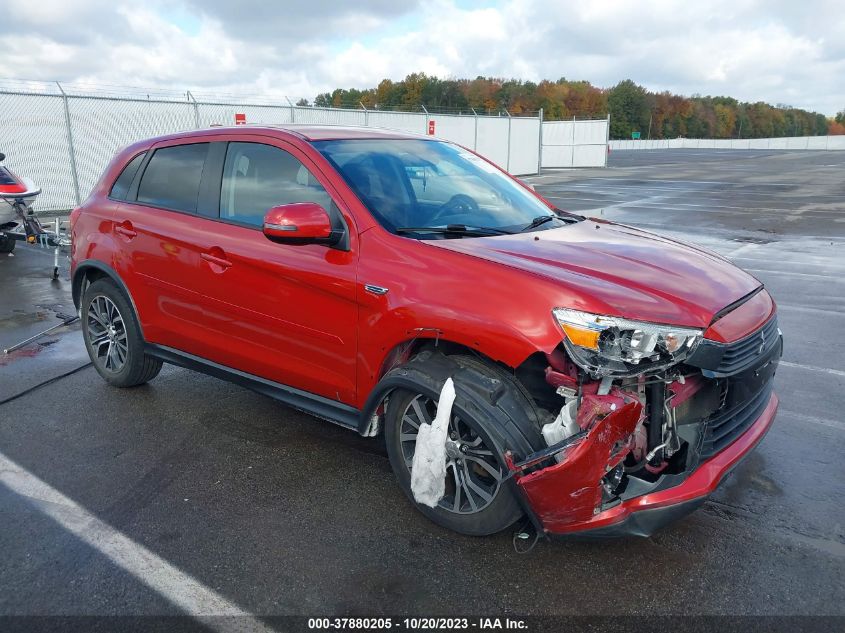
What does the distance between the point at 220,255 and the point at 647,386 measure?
95.7 inches

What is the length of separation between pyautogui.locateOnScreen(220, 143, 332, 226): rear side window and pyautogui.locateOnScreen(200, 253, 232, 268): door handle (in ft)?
0.78

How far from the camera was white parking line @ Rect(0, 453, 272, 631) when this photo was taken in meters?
2.79

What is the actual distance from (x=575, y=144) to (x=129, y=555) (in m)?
40.5

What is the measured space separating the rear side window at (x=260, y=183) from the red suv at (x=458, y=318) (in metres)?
0.01

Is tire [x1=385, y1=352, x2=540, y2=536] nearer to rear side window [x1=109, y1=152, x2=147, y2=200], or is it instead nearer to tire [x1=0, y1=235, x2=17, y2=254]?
rear side window [x1=109, y1=152, x2=147, y2=200]

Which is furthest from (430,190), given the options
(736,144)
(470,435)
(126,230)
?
(736,144)

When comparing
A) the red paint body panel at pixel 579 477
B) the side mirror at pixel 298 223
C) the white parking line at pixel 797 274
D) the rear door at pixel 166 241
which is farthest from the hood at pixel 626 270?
the white parking line at pixel 797 274

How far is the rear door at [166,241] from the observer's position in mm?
4293

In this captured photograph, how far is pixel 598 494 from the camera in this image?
270 cm

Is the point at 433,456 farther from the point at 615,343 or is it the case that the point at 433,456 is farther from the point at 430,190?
the point at 430,190

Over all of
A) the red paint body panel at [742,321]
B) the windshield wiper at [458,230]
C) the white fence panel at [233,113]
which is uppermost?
the white fence panel at [233,113]

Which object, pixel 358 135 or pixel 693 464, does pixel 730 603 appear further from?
pixel 358 135

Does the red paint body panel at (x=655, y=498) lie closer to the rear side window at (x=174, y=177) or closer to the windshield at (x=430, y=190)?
the windshield at (x=430, y=190)

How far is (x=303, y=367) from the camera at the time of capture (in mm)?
3758
